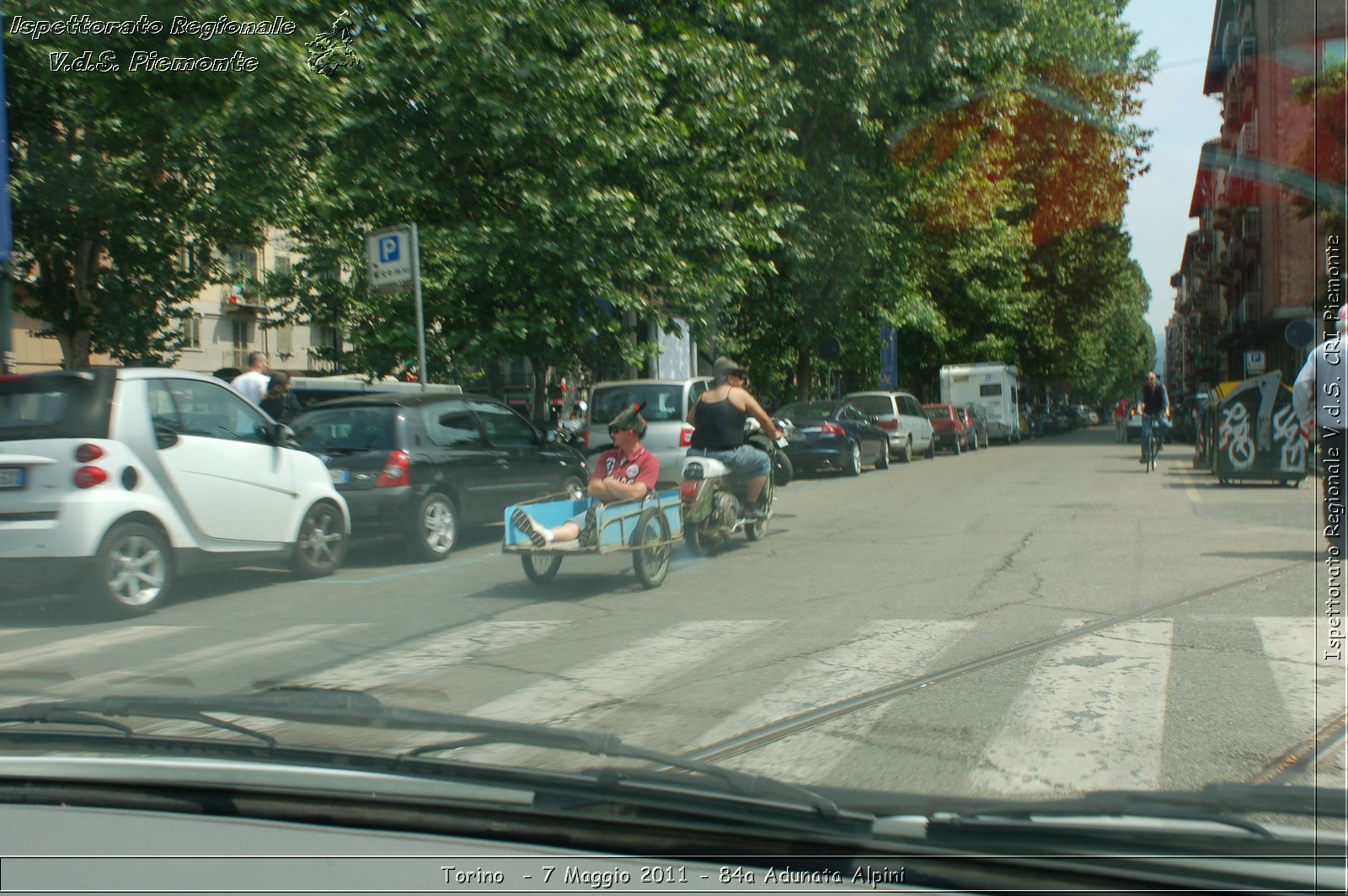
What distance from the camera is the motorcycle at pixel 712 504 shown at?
10383 millimetres

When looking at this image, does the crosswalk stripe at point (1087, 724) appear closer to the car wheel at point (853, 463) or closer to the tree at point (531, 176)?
the tree at point (531, 176)

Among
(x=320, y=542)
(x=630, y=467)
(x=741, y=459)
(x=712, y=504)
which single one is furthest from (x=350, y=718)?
(x=741, y=459)

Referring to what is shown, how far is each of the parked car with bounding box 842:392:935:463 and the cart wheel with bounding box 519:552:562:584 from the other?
17450 millimetres

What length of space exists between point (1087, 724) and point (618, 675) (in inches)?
88.4

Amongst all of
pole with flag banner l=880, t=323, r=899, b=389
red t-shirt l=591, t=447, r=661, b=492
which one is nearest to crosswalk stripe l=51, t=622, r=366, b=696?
red t-shirt l=591, t=447, r=661, b=492

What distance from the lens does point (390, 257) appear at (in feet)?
42.7

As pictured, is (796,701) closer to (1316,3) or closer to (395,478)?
(395,478)

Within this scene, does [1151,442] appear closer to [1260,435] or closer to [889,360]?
[1260,435]

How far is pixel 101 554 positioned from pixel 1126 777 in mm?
6584

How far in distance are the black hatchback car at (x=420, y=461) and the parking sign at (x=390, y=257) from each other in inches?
69.3

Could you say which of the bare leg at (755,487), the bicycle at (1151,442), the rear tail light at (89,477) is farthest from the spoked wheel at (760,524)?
the bicycle at (1151,442)

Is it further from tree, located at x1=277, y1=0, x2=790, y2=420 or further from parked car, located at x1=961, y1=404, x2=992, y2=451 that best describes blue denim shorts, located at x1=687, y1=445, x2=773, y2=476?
parked car, located at x1=961, y1=404, x2=992, y2=451

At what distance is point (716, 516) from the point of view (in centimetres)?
1076

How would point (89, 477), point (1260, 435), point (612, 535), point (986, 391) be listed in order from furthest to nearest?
point (986, 391) → point (1260, 435) → point (612, 535) → point (89, 477)
